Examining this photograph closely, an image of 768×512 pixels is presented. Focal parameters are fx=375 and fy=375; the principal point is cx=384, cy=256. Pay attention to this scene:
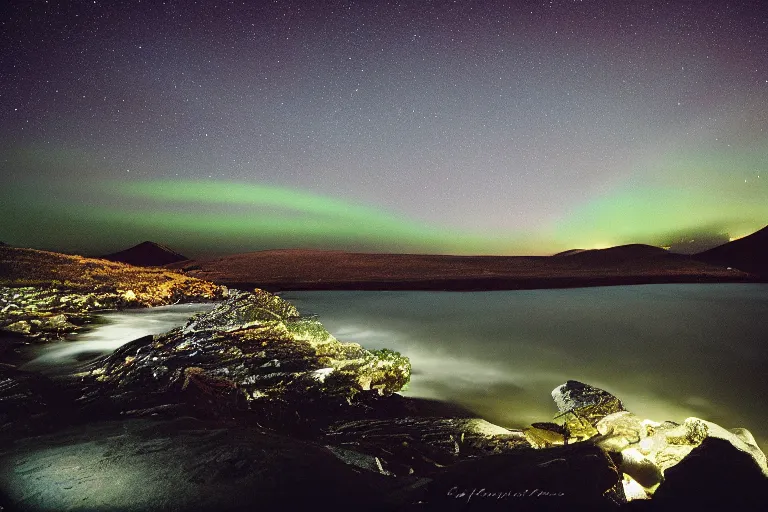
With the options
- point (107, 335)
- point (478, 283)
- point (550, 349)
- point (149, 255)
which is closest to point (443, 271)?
point (478, 283)

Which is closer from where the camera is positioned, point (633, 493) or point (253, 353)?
point (633, 493)

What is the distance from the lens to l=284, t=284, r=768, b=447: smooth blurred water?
811 cm

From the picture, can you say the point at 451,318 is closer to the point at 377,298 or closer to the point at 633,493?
the point at 377,298

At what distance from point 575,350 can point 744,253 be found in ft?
257

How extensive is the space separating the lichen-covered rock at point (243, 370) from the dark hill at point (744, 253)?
69.1 m

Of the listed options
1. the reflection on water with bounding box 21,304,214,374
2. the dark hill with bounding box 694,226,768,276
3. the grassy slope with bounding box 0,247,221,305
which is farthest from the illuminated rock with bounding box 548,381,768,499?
the dark hill with bounding box 694,226,768,276

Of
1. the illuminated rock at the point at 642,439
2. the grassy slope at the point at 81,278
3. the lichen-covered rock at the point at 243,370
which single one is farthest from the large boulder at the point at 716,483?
the grassy slope at the point at 81,278

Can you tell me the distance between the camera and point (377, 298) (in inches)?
1159

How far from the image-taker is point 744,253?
66.6 metres

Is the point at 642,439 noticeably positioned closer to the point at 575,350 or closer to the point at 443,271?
the point at 575,350

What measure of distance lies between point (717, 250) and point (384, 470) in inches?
3610

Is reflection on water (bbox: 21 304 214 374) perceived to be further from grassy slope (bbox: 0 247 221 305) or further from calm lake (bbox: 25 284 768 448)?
grassy slope (bbox: 0 247 221 305)

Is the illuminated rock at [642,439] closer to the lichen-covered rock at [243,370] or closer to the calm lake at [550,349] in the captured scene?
the calm lake at [550,349]

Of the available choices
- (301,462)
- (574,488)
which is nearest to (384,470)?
(301,462)
